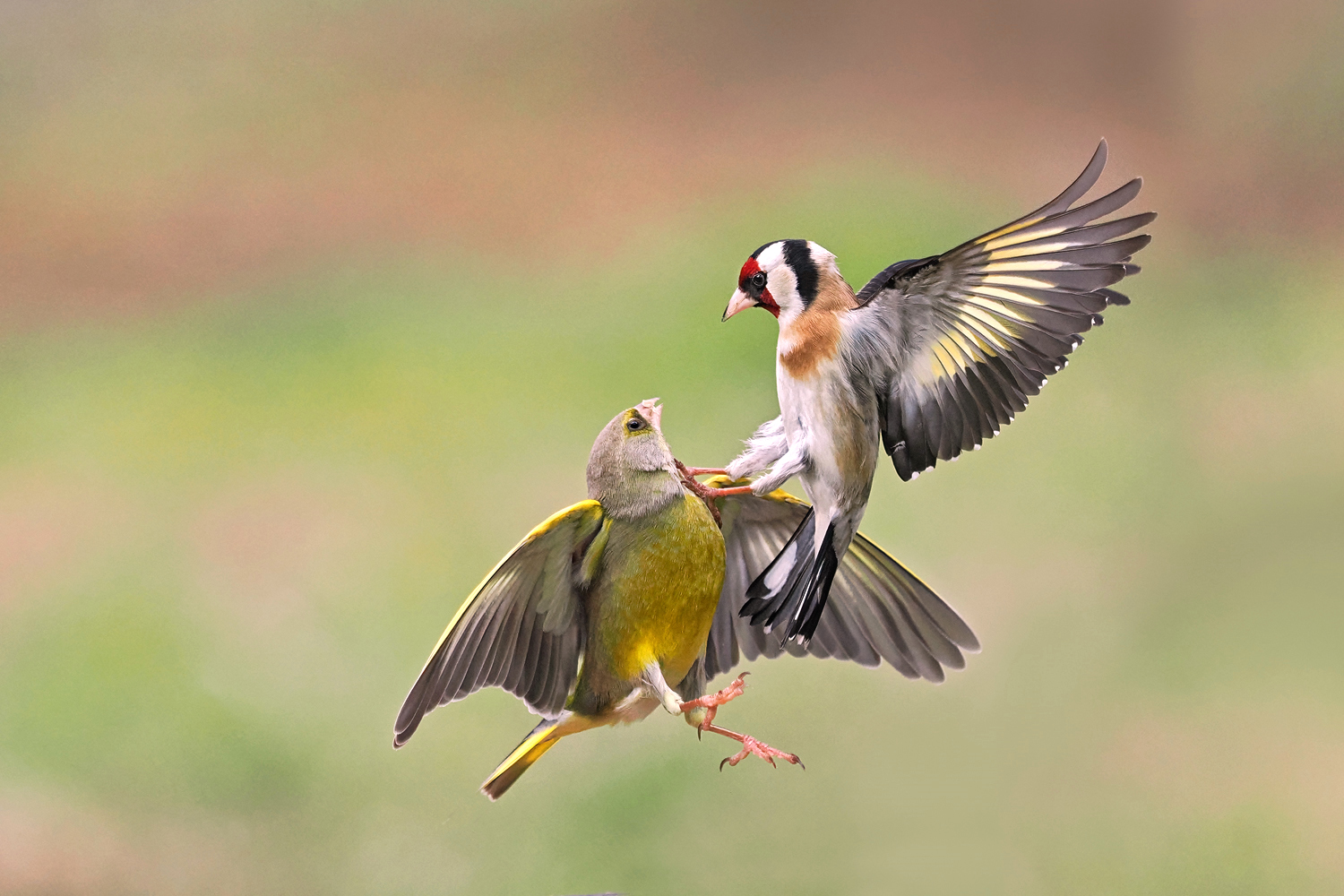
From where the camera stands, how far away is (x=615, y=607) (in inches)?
66.4

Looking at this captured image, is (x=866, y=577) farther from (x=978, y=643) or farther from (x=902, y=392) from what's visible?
(x=902, y=392)

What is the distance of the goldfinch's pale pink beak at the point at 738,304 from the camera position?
5.05 ft

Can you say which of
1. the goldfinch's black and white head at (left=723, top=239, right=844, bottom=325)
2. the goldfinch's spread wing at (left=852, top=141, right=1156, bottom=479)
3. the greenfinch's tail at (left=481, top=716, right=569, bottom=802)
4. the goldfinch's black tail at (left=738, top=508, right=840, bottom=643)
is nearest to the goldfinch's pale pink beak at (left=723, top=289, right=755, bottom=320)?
the goldfinch's black and white head at (left=723, top=239, right=844, bottom=325)

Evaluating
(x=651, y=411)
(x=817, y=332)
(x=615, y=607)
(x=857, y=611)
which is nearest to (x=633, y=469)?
(x=651, y=411)

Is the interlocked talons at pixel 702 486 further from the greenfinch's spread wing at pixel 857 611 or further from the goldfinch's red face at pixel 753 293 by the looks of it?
the goldfinch's red face at pixel 753 293

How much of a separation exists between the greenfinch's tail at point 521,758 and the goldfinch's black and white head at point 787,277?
2.22 feet

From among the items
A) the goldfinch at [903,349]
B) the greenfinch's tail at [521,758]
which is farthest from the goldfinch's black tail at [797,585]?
the greenfinch's tail at [521,758]

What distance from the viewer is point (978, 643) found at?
183cm

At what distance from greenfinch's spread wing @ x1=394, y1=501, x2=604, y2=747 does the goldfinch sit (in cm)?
27

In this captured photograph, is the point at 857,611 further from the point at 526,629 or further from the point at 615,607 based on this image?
the point at 526,629

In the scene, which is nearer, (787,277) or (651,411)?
(787,277)

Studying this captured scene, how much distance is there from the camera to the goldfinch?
1.40 m

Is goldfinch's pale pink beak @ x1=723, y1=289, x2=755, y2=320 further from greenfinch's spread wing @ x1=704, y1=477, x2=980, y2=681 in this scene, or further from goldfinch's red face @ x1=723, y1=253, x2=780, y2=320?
greenfinch's spread wing @ x1=704, y1=477, x2=980, y2=681

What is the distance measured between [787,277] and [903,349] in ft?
0.58
